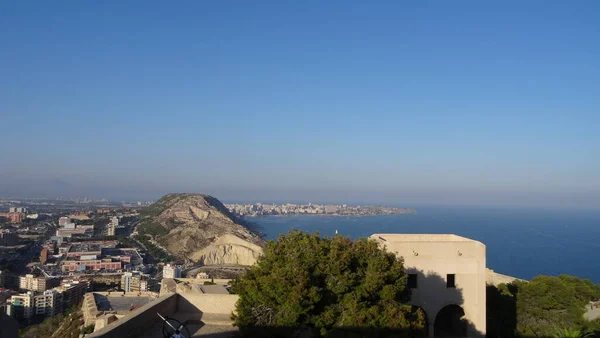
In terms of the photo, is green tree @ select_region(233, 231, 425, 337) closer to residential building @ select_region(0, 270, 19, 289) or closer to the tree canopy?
the tree canopy

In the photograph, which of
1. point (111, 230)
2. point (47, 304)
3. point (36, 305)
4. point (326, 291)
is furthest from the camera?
point (111, 230)

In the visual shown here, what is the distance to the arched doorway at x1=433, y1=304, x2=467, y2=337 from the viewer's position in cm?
1145

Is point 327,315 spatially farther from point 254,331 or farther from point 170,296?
point 170,296

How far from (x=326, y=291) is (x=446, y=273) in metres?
3.40

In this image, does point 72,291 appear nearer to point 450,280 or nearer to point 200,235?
point 200,235

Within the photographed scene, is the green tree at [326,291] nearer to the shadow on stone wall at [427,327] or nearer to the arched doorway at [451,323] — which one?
the shadow on stone wall at [427,327]

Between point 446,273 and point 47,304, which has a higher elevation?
point 446,273

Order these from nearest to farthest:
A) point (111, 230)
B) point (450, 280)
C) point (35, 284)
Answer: point (450, 280) → point (35, 284) → point (111, 230)

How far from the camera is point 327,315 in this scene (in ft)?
28.9

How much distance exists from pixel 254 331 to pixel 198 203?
308 feet

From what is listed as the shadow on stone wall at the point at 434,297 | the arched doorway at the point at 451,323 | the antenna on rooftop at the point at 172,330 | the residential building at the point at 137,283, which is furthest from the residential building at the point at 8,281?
the shadow on stone wall at the point at 434,297

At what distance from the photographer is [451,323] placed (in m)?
12.0

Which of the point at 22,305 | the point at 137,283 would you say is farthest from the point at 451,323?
the point at 137,283

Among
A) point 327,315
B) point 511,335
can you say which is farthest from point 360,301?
point 511,335
